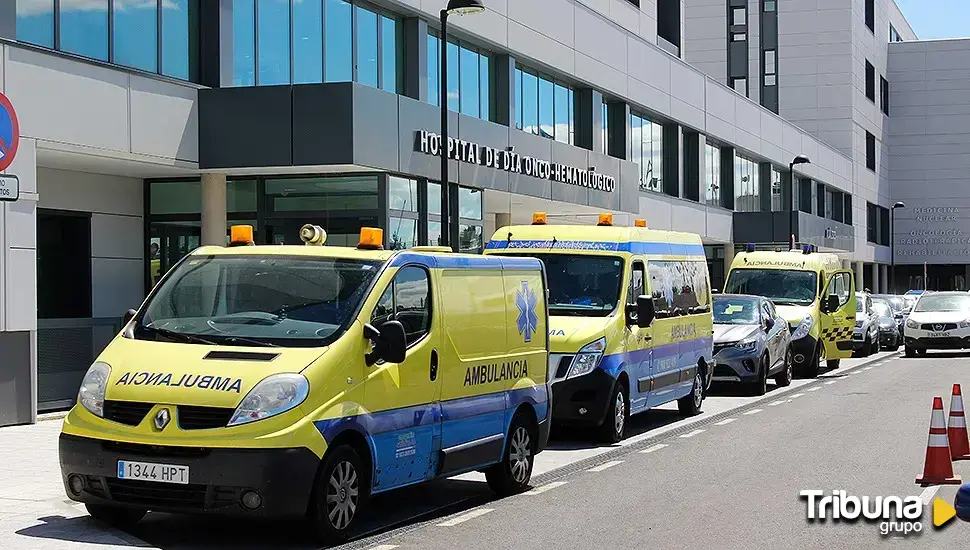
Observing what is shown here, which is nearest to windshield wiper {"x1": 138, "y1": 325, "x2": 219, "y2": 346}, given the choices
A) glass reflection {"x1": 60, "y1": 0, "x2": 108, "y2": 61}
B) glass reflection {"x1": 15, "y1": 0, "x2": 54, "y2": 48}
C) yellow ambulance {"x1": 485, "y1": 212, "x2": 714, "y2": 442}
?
yellow ambulance {"x1": 485, "y1": 212, "x2": 714, "y2": 442}

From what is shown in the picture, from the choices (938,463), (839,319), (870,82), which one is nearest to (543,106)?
(839,319)

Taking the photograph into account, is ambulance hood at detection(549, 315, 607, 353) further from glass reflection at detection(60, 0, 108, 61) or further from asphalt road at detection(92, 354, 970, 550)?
glass reflection at detection(60, 0, 108, 61)

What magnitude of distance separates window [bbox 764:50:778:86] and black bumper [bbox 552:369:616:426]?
69548mm

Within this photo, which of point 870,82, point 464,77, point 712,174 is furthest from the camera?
point 870,82

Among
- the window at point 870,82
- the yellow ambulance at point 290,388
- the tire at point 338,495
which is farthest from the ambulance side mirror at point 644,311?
the window at point 870,82

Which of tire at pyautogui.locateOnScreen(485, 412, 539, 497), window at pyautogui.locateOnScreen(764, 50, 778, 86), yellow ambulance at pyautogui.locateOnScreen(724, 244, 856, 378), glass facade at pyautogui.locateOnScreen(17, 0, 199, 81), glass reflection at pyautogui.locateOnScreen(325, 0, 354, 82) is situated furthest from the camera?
window at pyautogui.locateOnScreen(764, 50, 778, 86)

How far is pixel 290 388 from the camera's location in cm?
851

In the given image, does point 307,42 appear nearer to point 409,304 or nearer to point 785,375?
point 785,375

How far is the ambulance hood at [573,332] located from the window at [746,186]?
40372 millimetres

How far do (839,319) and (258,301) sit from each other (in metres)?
21.7

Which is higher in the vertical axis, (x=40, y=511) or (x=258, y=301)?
(x=258, y=301)

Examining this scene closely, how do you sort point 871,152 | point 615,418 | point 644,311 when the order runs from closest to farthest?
point 615,418 < point 644,311 < point 871,152

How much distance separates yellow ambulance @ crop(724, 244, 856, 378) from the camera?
2672 centimetres

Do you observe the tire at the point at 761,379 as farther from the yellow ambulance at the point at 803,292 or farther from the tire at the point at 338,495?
the tire at the point at 338,495
